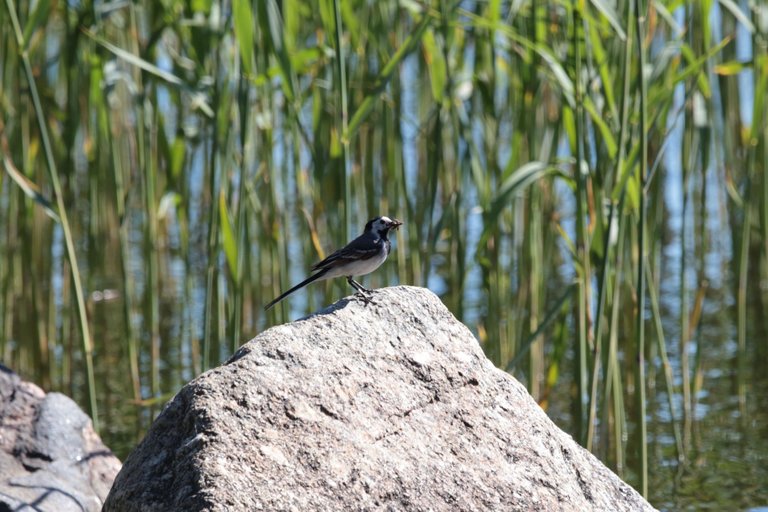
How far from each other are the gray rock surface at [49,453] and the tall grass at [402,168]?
25 cm

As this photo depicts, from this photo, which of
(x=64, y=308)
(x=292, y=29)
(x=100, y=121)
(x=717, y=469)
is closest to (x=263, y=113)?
(x=292, y=29)

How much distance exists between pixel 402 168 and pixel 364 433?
289 centimetres

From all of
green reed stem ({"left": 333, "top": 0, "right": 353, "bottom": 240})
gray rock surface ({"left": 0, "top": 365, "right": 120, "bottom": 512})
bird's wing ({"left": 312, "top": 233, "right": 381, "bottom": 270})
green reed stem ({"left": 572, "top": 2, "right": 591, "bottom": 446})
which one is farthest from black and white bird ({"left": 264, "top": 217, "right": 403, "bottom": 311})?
gray rock surface ({"left": 0, "top": 365, "right": 120, "bottom": 512})

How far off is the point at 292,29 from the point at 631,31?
227 centimetres

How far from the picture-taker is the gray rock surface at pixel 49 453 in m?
4.10

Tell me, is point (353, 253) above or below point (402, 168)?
below

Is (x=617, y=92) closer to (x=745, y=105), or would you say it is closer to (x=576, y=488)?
(x=576, y=488)

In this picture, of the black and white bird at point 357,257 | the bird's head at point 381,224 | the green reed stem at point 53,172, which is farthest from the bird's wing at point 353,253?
the green reed stem at point 53,172

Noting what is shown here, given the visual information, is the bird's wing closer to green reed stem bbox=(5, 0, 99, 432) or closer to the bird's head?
the bird's head

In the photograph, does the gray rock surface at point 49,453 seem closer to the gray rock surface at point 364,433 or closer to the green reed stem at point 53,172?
the green reed stem at point 53,172

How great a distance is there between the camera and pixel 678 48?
16.8 ft

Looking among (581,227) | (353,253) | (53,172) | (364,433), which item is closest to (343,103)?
(353,253)

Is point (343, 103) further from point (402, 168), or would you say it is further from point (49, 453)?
point (49, 453)

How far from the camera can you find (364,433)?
10.3 ft
